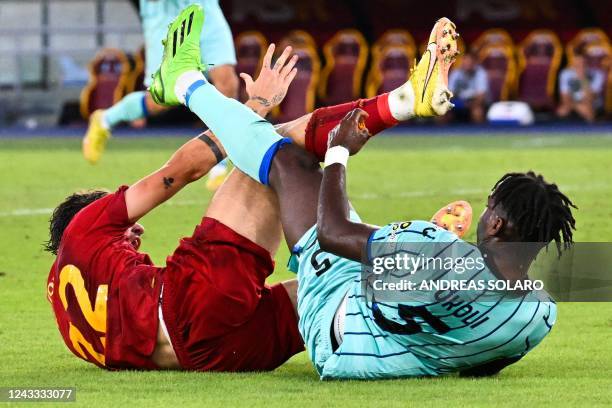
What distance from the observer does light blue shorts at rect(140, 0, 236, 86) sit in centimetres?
1212

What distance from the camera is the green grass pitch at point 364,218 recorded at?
17.6 ft

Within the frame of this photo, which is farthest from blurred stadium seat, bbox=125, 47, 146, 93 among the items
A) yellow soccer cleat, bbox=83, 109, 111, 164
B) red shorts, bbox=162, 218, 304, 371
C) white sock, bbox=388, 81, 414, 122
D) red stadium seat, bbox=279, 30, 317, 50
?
red shorts, bbox=162, 218, 304, 371

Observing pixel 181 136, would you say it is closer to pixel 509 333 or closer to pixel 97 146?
pixel 97 146

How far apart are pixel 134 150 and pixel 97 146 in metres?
5.19

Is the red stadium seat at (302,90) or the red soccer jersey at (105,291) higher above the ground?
the red soccer jersey at (105,291)

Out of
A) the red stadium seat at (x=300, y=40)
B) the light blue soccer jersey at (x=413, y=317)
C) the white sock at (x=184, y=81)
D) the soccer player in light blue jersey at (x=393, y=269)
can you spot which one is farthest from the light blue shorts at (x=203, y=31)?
the red stadium seat at (x=300, y=40)

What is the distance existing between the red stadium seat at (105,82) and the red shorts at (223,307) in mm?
20576

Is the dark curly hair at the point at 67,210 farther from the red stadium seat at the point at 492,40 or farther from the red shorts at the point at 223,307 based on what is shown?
the red stadium seat at the point at 492,40

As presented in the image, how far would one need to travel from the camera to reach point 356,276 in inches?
222

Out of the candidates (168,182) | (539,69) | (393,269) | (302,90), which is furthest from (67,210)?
(539,69)

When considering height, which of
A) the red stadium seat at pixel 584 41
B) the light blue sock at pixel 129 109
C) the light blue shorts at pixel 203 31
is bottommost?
the red stadium seat at pixel 584 41

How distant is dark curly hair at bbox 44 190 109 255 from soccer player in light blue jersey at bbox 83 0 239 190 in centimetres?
484

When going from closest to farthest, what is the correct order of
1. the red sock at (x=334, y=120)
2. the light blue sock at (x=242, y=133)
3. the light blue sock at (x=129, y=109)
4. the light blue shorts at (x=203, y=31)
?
the light blue sock at (x=242, y=133) → the red sock at (x=334, y=120) → the light blue shorts at (x=203, y=31) → the light blue sock at (x=129, y=109)

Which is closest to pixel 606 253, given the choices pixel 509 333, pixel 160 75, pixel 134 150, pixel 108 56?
pixel 160 75
